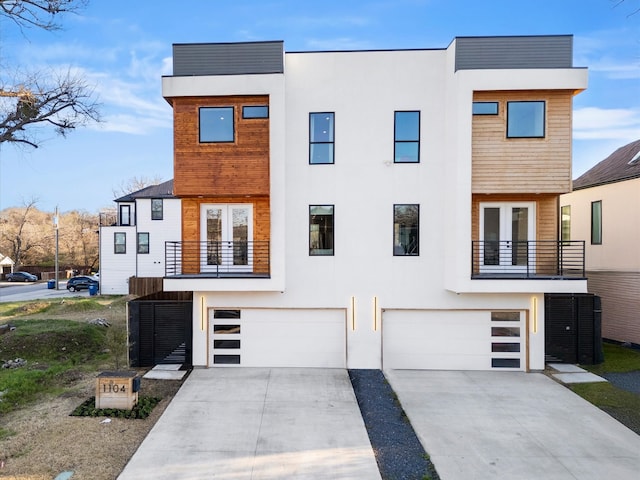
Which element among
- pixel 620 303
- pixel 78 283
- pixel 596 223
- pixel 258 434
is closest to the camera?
pixel 258 434

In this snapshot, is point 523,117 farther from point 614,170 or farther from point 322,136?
point 614,170

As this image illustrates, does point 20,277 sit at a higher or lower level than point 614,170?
lower

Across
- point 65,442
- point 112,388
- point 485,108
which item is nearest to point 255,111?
point 485,108

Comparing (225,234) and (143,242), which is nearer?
(225,234)

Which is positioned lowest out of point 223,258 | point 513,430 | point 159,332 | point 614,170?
point 513,430

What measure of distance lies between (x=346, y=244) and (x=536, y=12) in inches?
428

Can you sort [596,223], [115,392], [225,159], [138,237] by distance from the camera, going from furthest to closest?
[138,237] → [596,223] → [225,159] → [115,392]

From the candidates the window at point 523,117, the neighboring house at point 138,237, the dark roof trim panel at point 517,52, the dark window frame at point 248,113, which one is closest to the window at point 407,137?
the dark roof trim panel at point 517,52

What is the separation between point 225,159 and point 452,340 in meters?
7.63

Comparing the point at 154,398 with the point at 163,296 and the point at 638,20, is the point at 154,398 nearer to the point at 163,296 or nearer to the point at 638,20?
the point at 163,296

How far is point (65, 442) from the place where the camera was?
5738 millimetres

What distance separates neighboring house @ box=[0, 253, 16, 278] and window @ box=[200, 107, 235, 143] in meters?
46.9

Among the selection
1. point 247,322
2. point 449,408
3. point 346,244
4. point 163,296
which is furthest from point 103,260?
point 449,408

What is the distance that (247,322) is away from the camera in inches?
380
